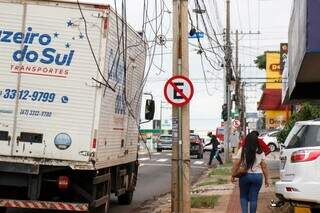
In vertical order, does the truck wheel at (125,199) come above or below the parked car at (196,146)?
below

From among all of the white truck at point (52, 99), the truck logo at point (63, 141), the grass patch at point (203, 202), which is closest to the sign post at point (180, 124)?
the grass patch at point (203, 202)

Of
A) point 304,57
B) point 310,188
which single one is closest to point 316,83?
point 304,57

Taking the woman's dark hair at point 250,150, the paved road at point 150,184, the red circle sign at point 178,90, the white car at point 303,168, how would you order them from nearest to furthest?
the white car at point 303,168 < the woman's dark hair at point 250,150 < the red circle sign at point 178,90 < the paved road at point 150,184

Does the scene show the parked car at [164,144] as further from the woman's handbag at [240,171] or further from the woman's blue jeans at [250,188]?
the woman's handbag at [240,171]

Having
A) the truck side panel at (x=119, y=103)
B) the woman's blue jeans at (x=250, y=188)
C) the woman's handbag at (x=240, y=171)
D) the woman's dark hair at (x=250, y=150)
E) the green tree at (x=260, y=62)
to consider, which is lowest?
the woman's blue jeans at (x=250, y=188)

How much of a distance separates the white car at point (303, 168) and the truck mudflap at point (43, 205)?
3.26m

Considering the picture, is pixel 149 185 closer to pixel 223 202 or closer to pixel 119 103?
pixel 223 202

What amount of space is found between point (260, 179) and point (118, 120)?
2988 mm

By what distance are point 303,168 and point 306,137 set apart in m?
0.56

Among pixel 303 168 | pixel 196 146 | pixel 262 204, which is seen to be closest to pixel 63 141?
pixel 303 168

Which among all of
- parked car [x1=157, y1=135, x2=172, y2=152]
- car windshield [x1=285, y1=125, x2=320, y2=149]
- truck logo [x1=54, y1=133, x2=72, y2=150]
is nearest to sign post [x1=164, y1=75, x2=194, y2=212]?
car windshield [x1=285, y1=125, x2=320, y2=149]

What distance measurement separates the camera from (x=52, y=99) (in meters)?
10.3

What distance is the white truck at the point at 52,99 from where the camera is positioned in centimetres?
1022

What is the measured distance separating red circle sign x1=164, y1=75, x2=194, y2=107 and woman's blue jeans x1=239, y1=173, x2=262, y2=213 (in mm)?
2439
